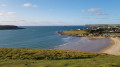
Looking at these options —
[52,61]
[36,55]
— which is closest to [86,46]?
[36,55]

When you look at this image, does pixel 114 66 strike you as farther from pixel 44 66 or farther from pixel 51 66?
pixel 44 66

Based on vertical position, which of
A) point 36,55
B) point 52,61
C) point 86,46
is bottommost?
point 86,46

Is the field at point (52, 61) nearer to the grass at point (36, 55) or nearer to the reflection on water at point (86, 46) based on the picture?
the grass at point (36, 55)

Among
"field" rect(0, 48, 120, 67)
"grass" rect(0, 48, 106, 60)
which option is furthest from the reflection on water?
"field" rect(0, 48, 120, 67)

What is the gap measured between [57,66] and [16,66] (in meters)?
4.74

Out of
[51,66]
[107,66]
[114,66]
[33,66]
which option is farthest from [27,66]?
[114,66]

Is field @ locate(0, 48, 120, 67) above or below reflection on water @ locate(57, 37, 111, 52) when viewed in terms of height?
above

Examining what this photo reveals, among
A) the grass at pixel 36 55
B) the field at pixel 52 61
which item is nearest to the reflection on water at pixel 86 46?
the grass at pixel 36 55

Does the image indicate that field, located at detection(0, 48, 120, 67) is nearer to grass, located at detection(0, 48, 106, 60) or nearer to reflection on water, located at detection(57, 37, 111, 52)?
grass, located at detection(0, 48, 106, 60)

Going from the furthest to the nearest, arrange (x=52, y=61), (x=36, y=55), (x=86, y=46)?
(x=86, y=46) → (x=36, y=55) → (x=52, y=61)

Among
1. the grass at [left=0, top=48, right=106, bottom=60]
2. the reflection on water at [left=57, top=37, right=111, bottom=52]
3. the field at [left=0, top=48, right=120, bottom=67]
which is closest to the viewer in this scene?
the field at [left=0, top=48, right=120, bottom=67]

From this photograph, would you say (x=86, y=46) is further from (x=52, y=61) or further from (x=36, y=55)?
(x=52, y=61)

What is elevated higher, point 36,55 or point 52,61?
point 52,61

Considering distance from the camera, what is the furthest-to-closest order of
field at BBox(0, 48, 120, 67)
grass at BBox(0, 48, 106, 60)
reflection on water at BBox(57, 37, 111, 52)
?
reflection on water at BBox(57, 37, 111, 52)
grass at BBox(0, 48, 106, 60)
field at BBox(0, 48, 120, 67)
